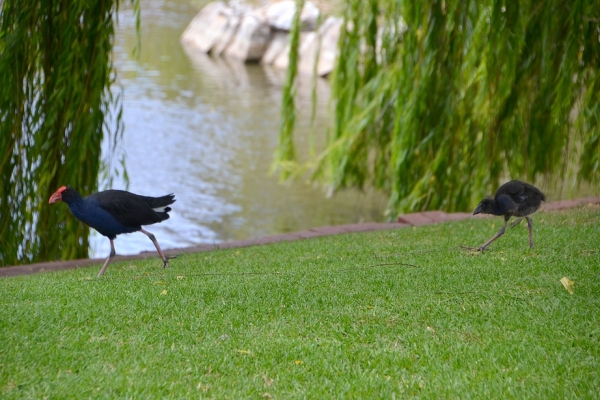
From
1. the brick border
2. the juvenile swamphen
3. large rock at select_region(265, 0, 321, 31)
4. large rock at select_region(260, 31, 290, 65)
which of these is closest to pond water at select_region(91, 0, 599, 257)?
large rock at select_region(260, 31, 290, 65)

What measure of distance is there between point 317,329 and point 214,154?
1074cm

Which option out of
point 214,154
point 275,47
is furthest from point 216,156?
point 275,47

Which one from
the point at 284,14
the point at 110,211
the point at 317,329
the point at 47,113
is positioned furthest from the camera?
the point at 284,14

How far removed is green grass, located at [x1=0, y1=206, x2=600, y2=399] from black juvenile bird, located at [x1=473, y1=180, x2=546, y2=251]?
0.30 meters

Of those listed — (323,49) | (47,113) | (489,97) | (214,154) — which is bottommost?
(214,154)

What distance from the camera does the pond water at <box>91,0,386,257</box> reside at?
1148 cm

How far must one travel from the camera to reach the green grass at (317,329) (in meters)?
3.78

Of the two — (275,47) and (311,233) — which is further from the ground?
(311,233)

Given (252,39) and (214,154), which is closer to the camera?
(214,154)

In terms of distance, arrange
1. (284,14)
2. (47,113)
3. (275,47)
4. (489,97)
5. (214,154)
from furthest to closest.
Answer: (275,47) → (284,14) → (214,154) → (489,97) → (47,113)

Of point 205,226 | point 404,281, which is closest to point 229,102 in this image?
point 205,226

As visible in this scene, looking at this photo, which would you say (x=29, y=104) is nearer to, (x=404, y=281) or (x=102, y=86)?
(x=102, y=86)

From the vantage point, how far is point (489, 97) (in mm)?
8312

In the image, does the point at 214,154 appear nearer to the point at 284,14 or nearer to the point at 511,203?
the point at 511,203
